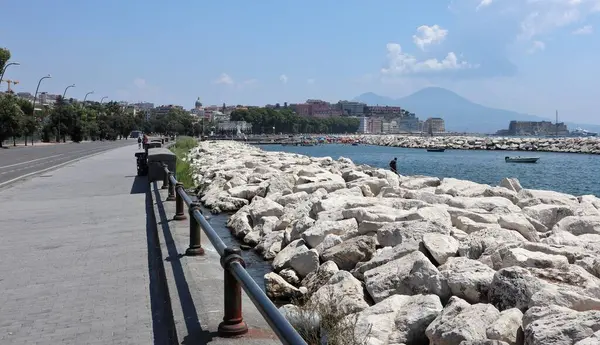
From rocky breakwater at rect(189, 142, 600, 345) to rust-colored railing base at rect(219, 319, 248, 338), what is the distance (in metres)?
0.74

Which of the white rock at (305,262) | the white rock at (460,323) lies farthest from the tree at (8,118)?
the white rock at (460,323)

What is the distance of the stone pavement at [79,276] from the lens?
4.38 m

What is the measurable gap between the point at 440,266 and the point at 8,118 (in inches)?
1983

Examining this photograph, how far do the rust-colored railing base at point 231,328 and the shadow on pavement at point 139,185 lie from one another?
33.6 ft

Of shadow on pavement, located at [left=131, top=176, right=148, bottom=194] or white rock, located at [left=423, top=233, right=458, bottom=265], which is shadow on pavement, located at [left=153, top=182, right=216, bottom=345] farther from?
shadow on pavement, located at [left=131, top=176, right=148, bottom=194]

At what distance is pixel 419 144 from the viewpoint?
10812 centimetres

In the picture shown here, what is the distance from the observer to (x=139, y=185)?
50.2ft

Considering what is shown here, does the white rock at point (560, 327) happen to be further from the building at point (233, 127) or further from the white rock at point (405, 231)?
the building at point (233, 127)

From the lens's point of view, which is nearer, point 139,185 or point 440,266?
point 440,266

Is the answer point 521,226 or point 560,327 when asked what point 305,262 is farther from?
point 560,327

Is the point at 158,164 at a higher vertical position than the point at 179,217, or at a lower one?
higher

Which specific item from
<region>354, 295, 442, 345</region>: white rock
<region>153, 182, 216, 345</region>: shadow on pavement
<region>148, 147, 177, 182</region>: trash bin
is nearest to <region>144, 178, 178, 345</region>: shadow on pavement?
<region>153, 182, 216, 345</region>: shadow on pavement

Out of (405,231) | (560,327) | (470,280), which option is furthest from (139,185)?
(560,327)

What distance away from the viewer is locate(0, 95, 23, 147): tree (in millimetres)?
48844
